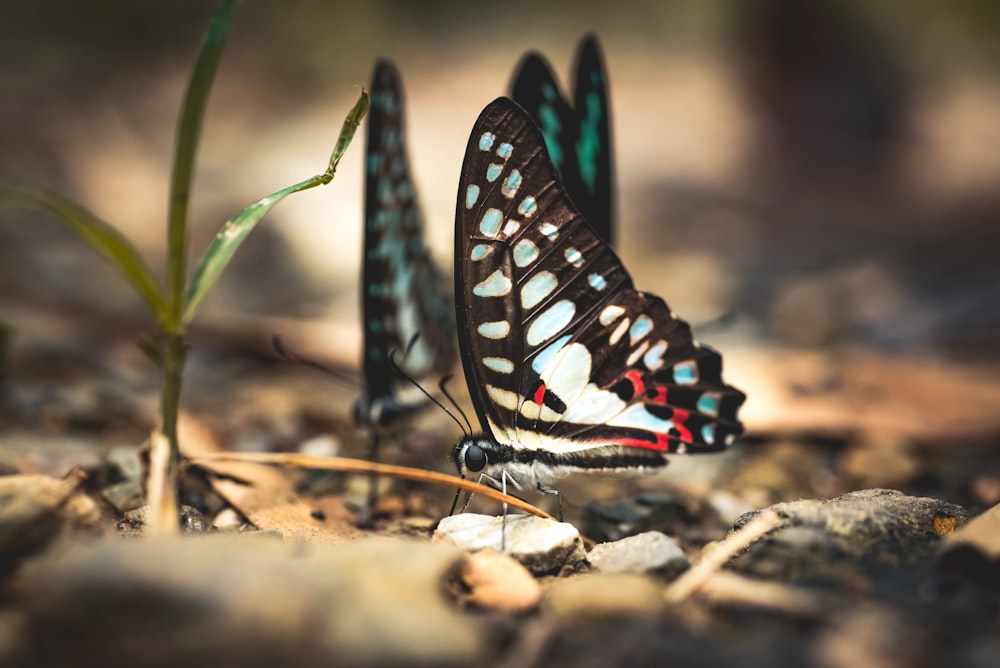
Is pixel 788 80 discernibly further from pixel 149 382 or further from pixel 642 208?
pixel 149 382

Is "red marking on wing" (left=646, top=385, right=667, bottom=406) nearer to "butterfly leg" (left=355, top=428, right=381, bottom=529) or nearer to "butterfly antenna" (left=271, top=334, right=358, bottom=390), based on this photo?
"butterfly leg" (left=355, top=428, right=381, bottom=529)

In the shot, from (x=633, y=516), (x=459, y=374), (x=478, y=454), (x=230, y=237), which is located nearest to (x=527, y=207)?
(x=478, y=454)

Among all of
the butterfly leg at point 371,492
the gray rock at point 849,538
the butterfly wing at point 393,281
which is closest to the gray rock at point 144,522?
the butterfly leg at point 371,492

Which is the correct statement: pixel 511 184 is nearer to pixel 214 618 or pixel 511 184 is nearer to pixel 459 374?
pixel 214 618

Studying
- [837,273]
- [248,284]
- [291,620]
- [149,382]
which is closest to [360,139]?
[248,284]

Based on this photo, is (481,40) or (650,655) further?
(481,40)

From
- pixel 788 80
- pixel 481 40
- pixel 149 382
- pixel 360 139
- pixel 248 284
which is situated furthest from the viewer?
pixel 481 40

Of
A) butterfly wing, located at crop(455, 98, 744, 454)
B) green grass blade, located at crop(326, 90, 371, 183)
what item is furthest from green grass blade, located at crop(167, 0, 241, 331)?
butterfly wing, located at crop(455, 98, 744, 454)
